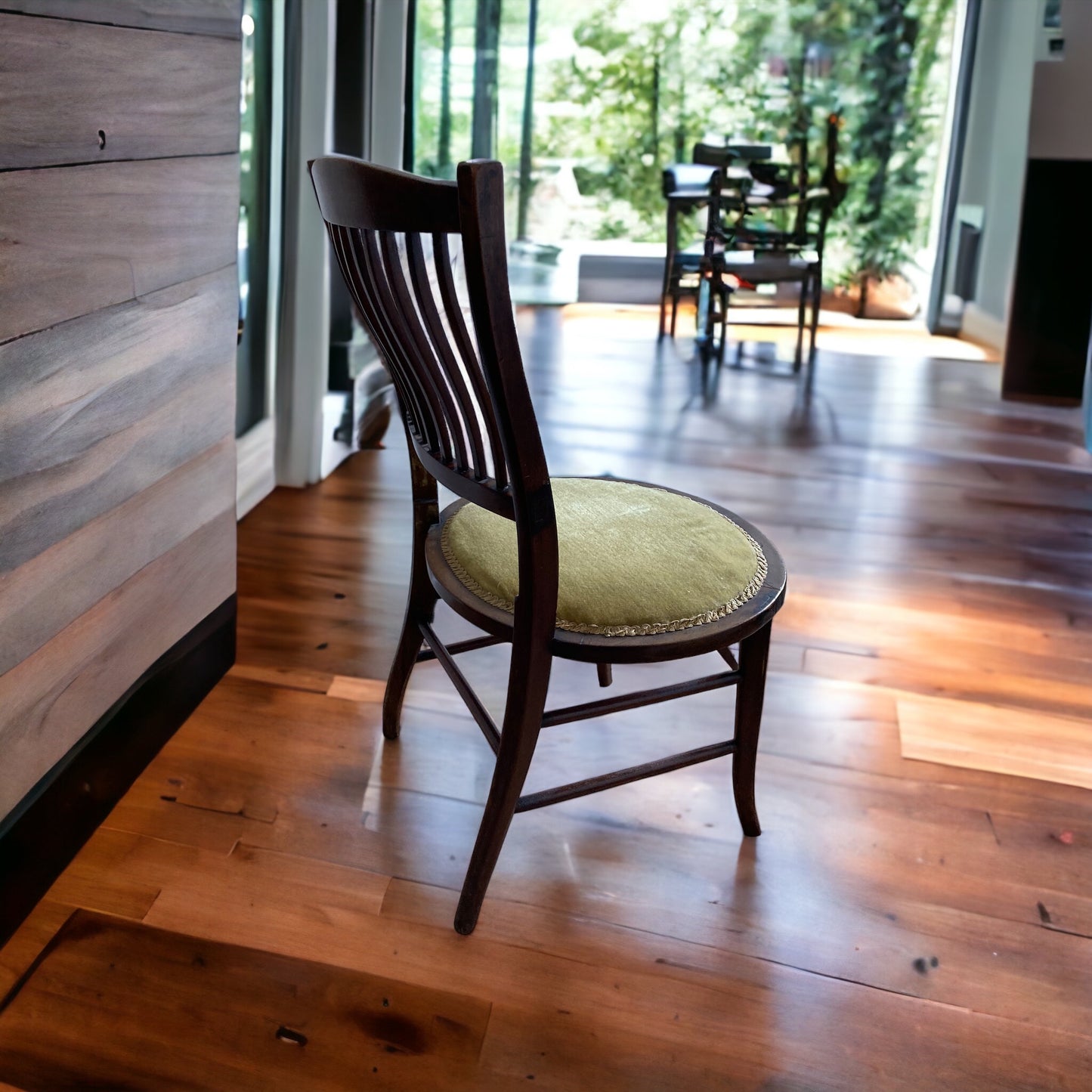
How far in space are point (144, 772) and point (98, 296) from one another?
71cm

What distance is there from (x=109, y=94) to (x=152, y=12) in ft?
0.51

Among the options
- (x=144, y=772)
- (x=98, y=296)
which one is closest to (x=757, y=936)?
(x=144, y=772)

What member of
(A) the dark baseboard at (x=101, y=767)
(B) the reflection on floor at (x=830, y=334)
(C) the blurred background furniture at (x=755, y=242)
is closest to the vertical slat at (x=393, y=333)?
(A) the dark baseboard at (x=101, y=767)

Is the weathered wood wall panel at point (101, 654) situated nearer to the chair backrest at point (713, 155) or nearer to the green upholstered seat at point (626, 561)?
the green upholstered seat at point (626, 561)

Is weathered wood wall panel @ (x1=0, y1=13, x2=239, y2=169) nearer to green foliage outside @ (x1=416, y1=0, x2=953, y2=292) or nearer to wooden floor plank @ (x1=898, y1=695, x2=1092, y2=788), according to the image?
wooden floor plank @ (x1=898, y1=695, x2=1092, y2=788)

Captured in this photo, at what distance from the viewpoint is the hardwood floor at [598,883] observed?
1.23 metres

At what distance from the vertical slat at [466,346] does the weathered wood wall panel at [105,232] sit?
466 millimetres

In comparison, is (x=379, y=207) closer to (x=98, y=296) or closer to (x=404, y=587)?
(x=98, y=296)

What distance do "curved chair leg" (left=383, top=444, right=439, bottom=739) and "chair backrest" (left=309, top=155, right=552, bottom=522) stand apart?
0.76ft

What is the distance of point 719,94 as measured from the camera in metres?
4.43

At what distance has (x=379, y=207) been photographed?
43.3 inches

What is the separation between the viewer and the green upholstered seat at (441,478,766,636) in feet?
4.20

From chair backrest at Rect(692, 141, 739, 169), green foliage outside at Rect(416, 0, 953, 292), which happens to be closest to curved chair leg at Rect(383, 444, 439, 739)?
green foliage outside at Rect(416, 0, 953, 292)

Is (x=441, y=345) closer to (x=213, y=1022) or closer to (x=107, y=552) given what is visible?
(x=107, y=552)
